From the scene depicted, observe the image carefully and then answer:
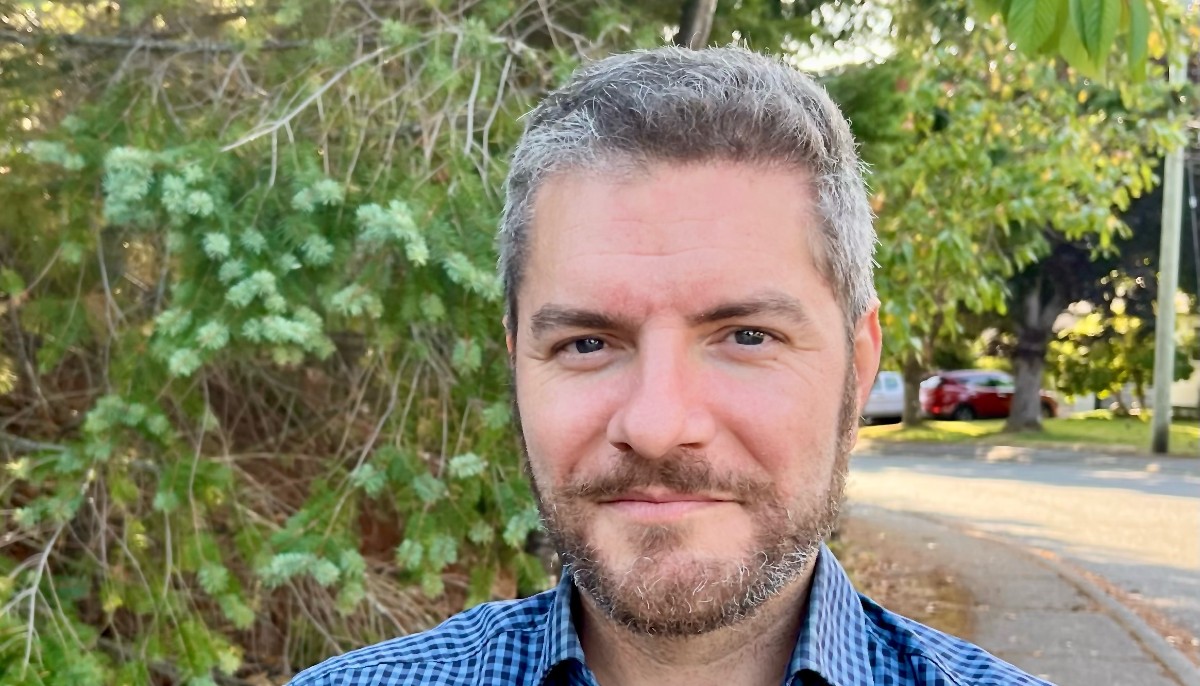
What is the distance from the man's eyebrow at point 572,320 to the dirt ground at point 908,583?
18.4ft

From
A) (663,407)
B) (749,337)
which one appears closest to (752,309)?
(749,337)

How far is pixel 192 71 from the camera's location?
3.26 meters

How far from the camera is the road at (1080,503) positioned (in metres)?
8.52

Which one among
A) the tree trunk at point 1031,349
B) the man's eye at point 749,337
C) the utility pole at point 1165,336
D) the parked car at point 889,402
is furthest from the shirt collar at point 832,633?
the parked car at point 889,402

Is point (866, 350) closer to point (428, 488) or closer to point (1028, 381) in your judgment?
point (428, 488)

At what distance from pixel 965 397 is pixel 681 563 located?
27.8 metres

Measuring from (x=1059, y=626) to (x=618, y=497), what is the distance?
6.28m

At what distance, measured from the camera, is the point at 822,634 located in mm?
1433

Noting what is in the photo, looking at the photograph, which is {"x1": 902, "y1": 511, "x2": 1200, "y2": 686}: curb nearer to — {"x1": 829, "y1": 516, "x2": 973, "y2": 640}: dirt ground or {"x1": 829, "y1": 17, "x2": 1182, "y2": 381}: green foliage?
{"x1": 829, "y1": 516, "x2": 973, "y2": 640}: dirt ground

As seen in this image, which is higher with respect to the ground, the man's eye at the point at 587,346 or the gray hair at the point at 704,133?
the gray hair at the point at 704,133

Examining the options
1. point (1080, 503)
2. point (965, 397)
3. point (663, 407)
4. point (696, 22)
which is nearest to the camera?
point (663, 407)

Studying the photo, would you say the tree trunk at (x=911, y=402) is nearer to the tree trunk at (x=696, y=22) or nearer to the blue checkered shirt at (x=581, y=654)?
the tree trunk at (x=696, y=22)

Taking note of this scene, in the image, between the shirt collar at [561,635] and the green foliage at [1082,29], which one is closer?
the shirt collar at [561,635]

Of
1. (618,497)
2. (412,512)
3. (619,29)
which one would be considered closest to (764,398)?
(618,497)
